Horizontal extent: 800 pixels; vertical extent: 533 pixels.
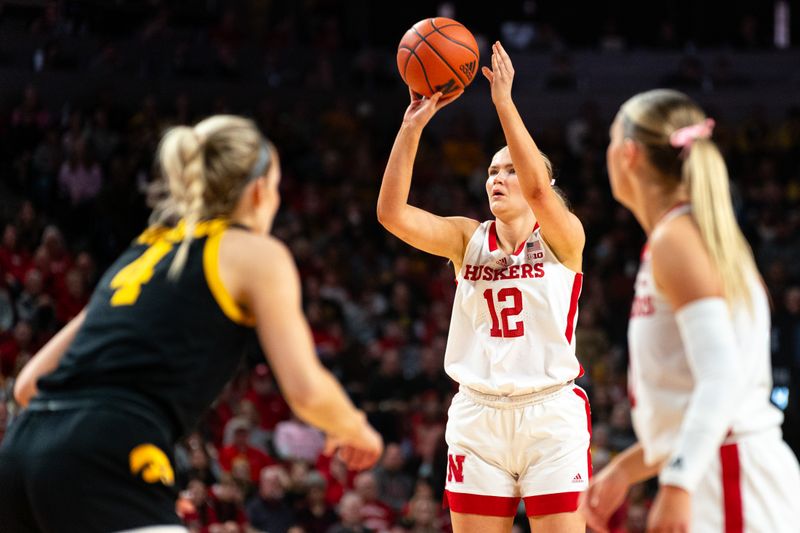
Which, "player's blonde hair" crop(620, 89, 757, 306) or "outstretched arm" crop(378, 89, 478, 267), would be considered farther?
"outstretched arm" crop(378, 89, 478, 267)

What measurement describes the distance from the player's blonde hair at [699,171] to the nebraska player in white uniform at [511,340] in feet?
4.60

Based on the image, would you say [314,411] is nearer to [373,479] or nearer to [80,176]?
[373,479]

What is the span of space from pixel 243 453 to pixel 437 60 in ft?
17.8

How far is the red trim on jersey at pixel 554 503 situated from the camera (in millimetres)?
A: 4430

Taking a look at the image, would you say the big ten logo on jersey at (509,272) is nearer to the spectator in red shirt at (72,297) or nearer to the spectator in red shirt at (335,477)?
the spectator in red shirt at (335,477)

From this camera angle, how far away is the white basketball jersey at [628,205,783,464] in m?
2.94

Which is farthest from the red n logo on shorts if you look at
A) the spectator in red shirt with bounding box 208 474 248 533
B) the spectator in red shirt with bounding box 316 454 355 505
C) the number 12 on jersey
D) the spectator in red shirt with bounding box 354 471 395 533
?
the spectator in red shirt with bounding box 316 454 355 505

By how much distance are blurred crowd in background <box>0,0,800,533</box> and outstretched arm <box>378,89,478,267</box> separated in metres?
4.15

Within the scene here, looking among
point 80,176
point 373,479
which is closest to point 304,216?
point 80,176

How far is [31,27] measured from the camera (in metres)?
13.8

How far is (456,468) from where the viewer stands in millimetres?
4652

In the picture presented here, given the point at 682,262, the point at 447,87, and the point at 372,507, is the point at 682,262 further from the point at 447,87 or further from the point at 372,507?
the point at 372,507

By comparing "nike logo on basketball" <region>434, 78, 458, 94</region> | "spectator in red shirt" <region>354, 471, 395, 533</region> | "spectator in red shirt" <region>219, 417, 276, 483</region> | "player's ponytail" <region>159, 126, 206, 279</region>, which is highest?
"nike logo on basketball" <region>434, 78, 458, 94</region>

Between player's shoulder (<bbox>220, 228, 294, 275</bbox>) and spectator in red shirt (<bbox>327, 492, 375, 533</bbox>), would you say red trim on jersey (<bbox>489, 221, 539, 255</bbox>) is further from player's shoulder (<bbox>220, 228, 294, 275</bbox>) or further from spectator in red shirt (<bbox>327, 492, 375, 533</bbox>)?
spectator in red shirt (<bbox>327, 492, 375, 533</bbox>)
